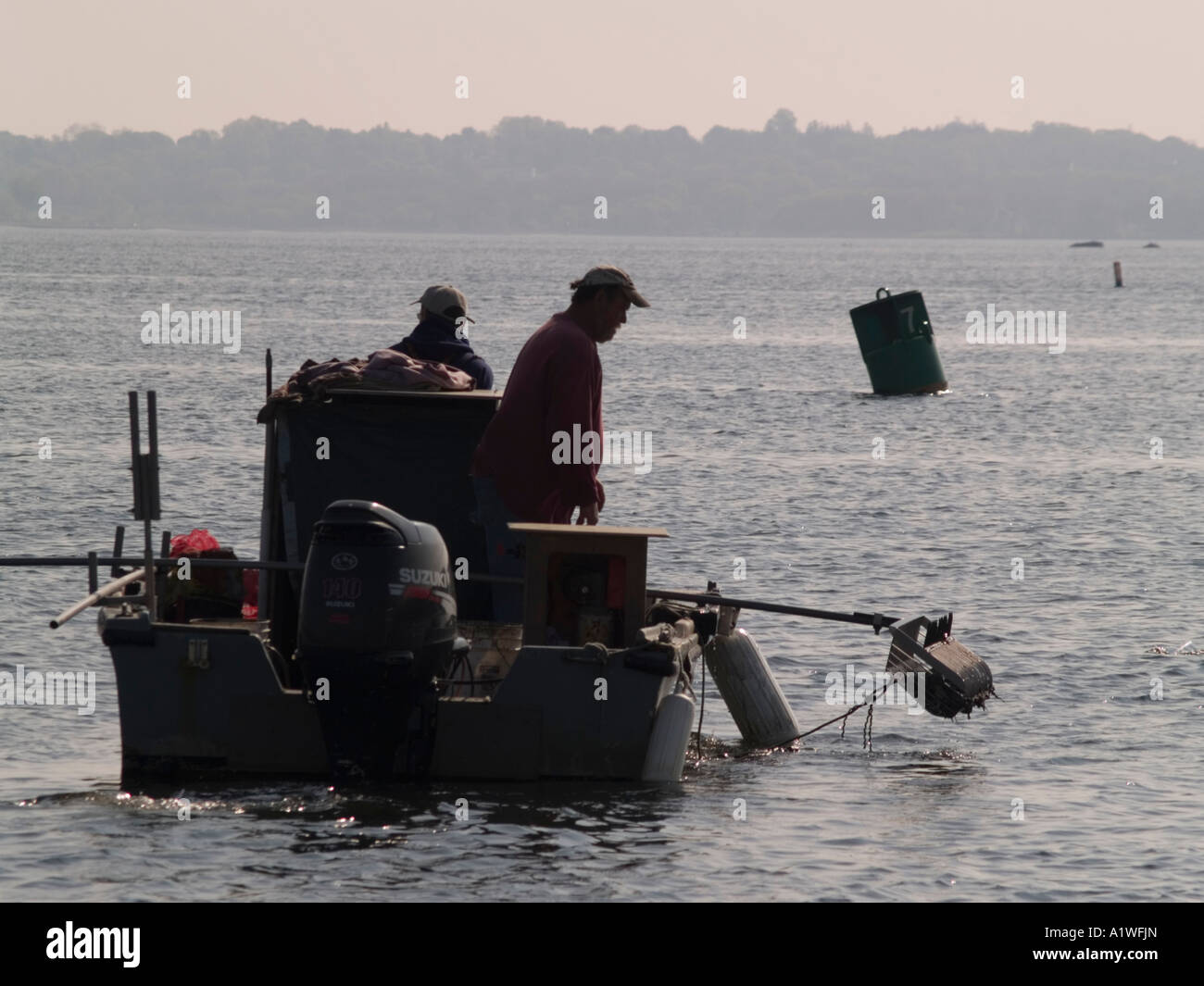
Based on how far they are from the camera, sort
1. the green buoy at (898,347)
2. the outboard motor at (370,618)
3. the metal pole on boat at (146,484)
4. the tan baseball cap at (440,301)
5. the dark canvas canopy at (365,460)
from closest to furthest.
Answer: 1. the outboard motor at (370,618)
2. the metal pole on boat at (146,484)
3. the dark canvas canopy at (365,460)
4. the tan baseball cap at (440,301)
5. the green buoy at (898,347)

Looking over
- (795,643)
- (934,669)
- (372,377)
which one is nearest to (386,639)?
(372,377)

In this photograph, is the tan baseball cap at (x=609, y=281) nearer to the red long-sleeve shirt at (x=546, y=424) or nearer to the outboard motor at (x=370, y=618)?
the red long-sleeve shirt at (x=546, y=424)

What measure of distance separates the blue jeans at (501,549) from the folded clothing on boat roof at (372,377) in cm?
66

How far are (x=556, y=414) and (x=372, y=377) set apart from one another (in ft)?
3.80

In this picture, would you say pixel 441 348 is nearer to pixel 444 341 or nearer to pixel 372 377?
pixel 444 341

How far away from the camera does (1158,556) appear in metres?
21.7

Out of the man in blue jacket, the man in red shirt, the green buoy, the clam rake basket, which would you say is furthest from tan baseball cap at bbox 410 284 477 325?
the green buoy

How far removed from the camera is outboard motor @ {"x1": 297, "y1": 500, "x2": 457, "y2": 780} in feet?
32.4

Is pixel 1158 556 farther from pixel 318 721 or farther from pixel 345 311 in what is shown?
pixel 345 311

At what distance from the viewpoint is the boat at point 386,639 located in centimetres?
998

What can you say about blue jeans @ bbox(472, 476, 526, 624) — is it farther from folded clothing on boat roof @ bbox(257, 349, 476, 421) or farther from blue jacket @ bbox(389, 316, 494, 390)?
blue jacket @ bbox(389, 316, 494, 390)

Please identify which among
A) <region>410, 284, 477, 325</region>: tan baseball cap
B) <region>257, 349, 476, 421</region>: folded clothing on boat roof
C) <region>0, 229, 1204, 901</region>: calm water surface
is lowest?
<region>0, 229, 1204, 901</region>: calm water surface

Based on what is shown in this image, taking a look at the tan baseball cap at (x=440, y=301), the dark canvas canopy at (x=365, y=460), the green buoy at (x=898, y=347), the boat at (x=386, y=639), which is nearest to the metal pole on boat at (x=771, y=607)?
the boat at (x=386, y=639)

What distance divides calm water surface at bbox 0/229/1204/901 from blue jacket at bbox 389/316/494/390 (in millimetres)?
2692
